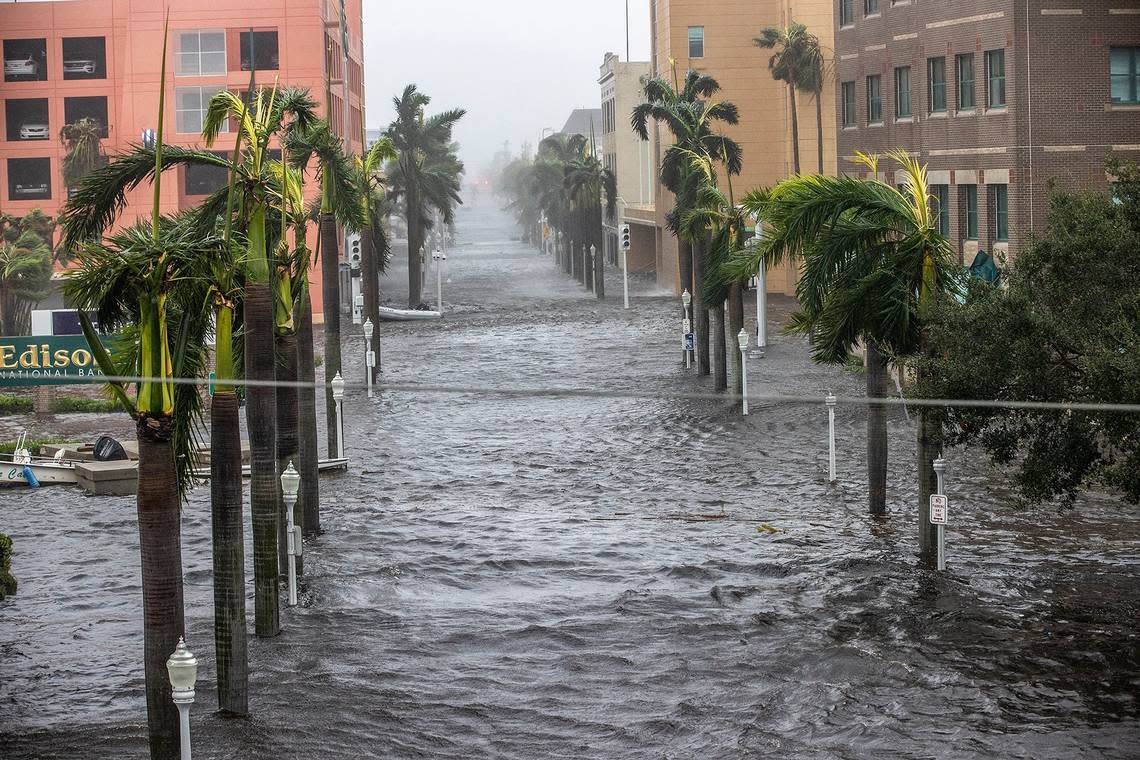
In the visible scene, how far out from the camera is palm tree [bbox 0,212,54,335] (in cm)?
5984

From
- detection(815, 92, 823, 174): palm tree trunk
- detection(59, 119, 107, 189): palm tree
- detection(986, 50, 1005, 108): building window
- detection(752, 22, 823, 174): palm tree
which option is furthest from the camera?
detection(752, 22, 823, 174): palm tree

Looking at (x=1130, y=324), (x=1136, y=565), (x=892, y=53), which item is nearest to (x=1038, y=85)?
(x=892, y=53)

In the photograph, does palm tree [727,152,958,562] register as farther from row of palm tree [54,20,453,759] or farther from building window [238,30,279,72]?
building window [238,30,279,72]

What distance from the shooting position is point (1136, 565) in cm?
2188

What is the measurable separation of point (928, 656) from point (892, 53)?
113ft

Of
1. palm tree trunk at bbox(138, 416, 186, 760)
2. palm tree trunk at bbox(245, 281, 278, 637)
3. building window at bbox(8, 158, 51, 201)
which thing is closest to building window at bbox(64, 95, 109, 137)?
building window at bbox(8, 158, 51, 201)

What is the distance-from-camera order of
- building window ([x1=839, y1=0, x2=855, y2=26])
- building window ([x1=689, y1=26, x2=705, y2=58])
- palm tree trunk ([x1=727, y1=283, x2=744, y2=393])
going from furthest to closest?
building window ([x1=689, y1=26, x2=705, y2=58]), building window ([x1=839, y1=0, x2=855, y2=26]), palm tree trunk ([x1=727, y1=283, x2=744, y2=393])

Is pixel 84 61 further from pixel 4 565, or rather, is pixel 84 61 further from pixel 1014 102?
pixel 4 565

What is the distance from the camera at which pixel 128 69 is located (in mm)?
71875

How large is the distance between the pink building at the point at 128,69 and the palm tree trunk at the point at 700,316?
29.7m

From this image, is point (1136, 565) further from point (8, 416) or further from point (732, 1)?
point (732, 1)

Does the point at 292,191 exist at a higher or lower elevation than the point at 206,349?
higher

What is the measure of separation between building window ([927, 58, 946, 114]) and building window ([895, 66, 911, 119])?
186cm

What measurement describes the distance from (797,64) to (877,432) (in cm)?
4927
